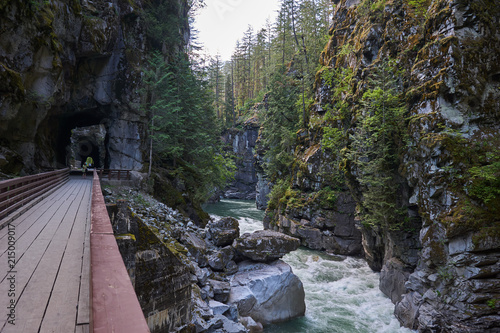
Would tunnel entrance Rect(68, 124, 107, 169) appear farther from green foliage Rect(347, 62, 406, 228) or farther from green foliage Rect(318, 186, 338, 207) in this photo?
green foliage Rect(347, 62, 406, 228)

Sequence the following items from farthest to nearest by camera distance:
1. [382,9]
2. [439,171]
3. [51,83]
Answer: [382,9], [51,83], [439,171]

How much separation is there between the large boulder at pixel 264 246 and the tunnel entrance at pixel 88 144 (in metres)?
26.6

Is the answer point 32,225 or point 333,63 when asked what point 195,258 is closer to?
point 32,225

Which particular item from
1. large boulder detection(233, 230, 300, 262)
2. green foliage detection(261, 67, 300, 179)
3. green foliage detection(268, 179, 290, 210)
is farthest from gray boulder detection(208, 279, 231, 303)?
green foliage detection(261, 67, 300, 179)

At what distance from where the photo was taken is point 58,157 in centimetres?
2456

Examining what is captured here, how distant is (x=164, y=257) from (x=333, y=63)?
954 inches

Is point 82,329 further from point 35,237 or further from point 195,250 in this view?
point 195,250

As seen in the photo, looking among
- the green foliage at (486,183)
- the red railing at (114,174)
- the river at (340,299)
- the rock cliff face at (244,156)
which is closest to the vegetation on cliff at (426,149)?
the green foliage at (486,183)

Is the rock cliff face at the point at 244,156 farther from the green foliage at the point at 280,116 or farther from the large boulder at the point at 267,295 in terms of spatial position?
the large boulder at the point at 267,295

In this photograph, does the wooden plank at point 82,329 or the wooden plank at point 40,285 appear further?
the wooden plank at point 40,285

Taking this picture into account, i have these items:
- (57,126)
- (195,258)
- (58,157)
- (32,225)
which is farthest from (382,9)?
(58,157)

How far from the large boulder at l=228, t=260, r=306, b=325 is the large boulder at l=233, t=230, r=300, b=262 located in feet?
2.11

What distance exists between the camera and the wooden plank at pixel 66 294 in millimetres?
2262

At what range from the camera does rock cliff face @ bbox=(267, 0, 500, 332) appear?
941 cm
